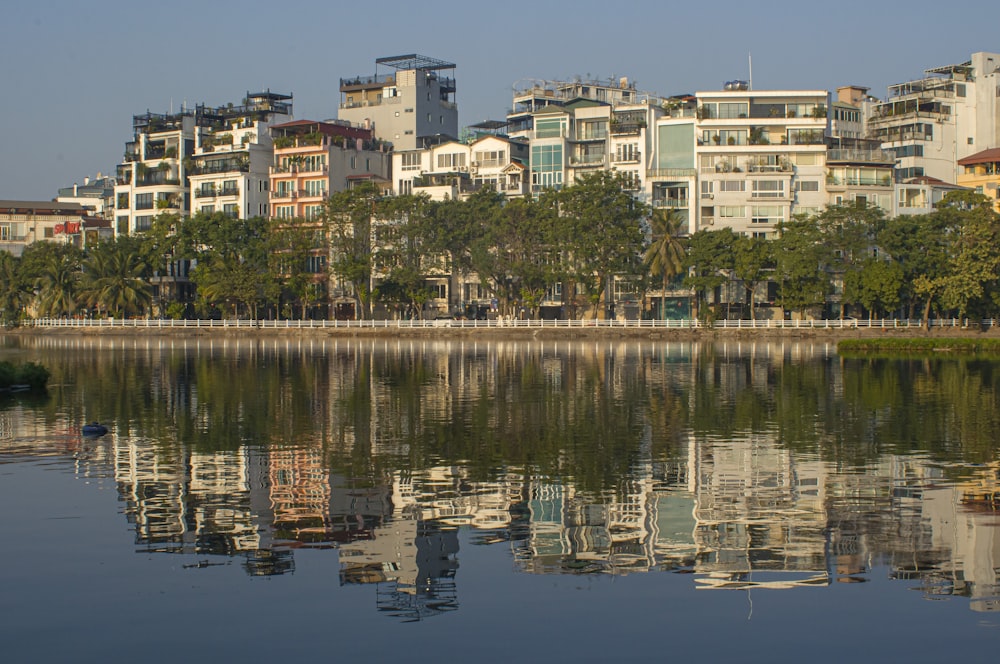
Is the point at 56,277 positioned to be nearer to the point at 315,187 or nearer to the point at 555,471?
the point at 315,187

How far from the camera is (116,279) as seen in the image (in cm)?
10975

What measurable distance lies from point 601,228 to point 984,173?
135ft

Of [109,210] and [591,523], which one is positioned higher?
[109,210]

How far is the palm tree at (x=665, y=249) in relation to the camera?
304 feet

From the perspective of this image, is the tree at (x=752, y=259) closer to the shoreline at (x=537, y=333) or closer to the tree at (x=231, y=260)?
the shoreline at (x=537, y=333)

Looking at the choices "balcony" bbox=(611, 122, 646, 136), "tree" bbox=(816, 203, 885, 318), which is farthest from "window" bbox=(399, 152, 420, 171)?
"tree" bbox=(816, 203, 885, 318)

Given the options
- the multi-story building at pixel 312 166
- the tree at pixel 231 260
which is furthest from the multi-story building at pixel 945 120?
the tree at pixel 231 260

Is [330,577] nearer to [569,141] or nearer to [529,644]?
[529,644]

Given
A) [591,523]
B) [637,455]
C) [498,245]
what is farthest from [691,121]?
[591,523]

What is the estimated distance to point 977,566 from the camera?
659 inches

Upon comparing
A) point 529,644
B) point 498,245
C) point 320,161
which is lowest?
point 529,644

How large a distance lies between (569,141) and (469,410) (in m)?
72.9

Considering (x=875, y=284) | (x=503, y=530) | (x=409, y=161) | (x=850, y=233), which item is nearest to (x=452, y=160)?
(x=409, y=161)

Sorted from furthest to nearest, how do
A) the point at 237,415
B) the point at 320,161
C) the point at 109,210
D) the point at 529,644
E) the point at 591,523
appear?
the point at 109,210 < the point at 320,161 < the point at 237,415 < the point at 591,523 < the point at 529,644
